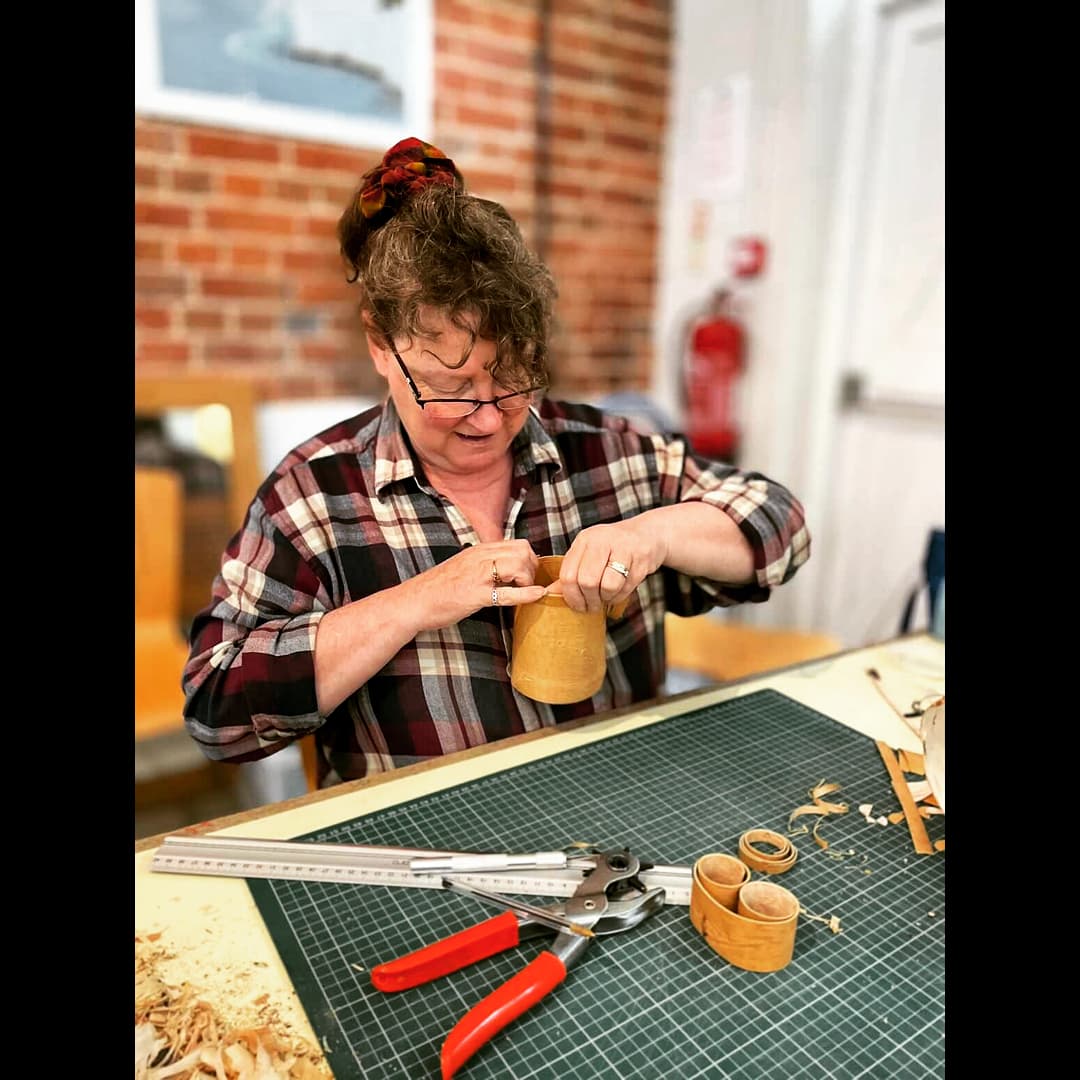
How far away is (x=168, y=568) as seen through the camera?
2.14 metres

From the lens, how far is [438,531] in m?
0.93

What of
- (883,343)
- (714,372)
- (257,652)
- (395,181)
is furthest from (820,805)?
(714,372)

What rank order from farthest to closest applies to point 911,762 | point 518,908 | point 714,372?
point 714,372 → point 911,762 → point 518,908

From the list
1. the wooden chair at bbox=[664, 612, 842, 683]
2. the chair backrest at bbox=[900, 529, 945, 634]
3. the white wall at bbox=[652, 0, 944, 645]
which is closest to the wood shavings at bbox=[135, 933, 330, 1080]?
the wooden chair at bbox=[664, 612, 842, 683]

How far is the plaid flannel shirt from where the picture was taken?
2.98ft

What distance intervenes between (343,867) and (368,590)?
0.90 ft

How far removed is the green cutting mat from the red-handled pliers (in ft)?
0.04

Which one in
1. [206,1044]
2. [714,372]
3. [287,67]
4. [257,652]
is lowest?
[206,1044]

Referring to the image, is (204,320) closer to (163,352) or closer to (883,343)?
(163,352)

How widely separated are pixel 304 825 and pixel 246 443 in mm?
1541

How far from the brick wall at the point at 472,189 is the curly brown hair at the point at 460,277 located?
1.31m

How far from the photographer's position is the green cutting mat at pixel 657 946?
0.64 m

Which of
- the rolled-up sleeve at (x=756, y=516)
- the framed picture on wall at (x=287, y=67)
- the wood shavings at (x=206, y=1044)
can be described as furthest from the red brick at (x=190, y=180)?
the wood shavings at (x=206, y=1044)
